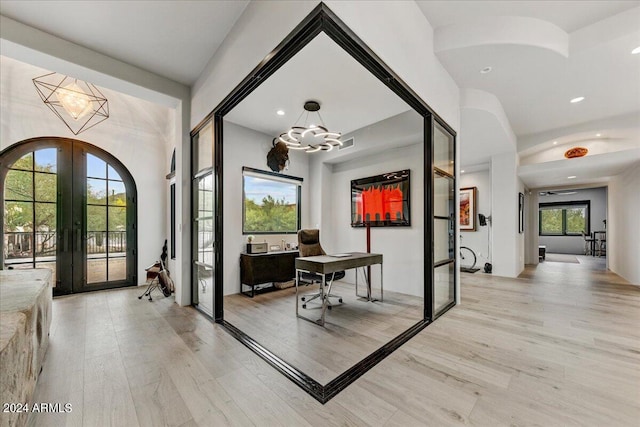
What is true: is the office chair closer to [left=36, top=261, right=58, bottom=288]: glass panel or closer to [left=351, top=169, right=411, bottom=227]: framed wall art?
[left=351, top=169, right=411, bottom=227]: framed wall art

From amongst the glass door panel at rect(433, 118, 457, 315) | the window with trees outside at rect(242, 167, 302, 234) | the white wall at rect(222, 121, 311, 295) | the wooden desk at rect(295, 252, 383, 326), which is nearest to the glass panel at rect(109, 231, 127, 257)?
the white wall at rect(222, 121, 311, 295)

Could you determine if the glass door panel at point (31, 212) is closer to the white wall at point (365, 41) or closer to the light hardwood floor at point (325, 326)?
the white wall at point (365, 41)

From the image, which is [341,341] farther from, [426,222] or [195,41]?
[195,41]

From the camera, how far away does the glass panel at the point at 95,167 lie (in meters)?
4.54

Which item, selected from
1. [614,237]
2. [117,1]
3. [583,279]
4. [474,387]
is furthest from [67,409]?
[614,237]

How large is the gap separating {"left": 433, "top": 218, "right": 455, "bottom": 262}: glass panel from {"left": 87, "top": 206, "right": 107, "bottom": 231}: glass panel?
5488 millimetres

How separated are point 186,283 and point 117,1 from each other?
325cm

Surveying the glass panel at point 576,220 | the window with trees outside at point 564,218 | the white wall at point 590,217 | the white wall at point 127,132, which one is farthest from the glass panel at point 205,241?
the glass panel at point 576,220

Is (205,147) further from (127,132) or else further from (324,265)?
(127,132)

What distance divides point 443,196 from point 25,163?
6.28 metres

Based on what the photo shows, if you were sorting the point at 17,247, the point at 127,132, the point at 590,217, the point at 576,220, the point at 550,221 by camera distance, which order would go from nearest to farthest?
the point at 17,247 < the point at 127,132 < the point at 590,217 < the point at 576,220 < the point at 550,221

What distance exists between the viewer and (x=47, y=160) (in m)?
4.18

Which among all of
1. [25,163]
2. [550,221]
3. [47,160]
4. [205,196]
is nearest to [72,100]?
[47,160]

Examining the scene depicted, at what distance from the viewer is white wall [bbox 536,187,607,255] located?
34.9ft
